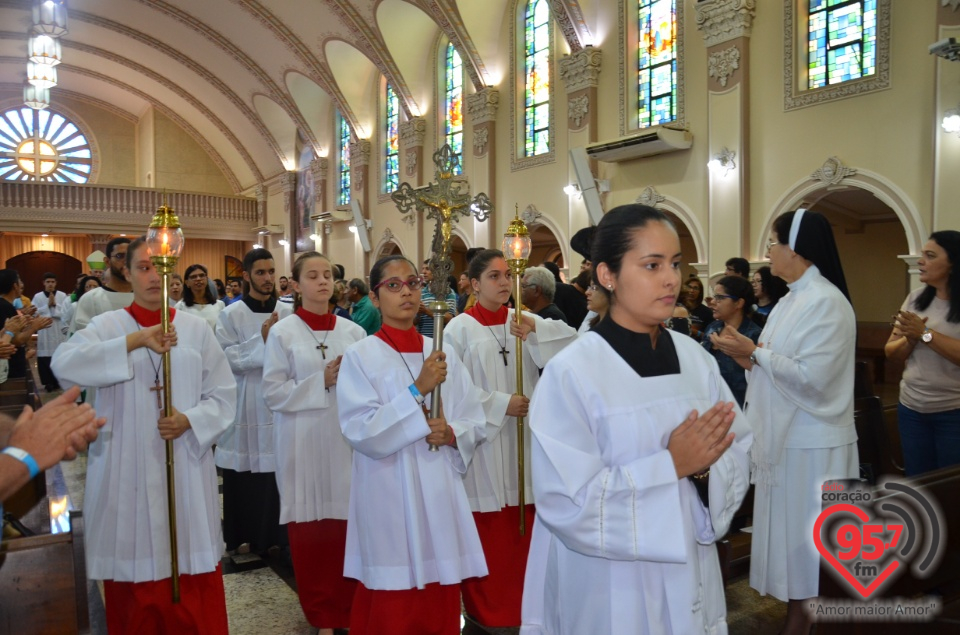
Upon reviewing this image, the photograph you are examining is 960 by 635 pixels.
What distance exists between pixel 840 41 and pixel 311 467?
911cm

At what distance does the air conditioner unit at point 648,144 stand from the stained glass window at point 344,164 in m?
10.8

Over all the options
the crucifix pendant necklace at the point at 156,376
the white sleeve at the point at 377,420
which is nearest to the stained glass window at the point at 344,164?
the crucifix pendant necklace at the point at 156,376

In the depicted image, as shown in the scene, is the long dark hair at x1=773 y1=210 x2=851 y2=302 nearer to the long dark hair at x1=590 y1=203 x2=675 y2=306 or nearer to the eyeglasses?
the long dark hair at x1=590 y1=203 x2=675 y2=306

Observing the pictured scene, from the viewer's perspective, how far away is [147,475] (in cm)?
319

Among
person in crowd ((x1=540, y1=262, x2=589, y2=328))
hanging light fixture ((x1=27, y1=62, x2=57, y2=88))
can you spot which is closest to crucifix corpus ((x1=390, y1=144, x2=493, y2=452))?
person in crowd ((x1=540, y1=262, x2=589, y2=328))

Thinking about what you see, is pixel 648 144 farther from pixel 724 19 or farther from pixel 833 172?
pixel 833 172

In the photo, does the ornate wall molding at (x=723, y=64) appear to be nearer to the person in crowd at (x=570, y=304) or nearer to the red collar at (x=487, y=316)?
the person in crowd at (x=570, y=304)

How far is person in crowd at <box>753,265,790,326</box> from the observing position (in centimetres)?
510

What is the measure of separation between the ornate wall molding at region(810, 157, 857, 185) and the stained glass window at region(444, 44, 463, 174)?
334 inches

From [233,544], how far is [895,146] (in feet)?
28.3

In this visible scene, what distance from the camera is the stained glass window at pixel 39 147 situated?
2425 cm

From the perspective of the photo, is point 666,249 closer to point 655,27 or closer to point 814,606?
point 814,606

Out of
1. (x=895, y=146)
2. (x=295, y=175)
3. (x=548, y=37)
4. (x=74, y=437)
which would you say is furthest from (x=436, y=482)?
(x=295, y=175)

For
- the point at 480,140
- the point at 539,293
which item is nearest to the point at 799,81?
the point at 480,140
